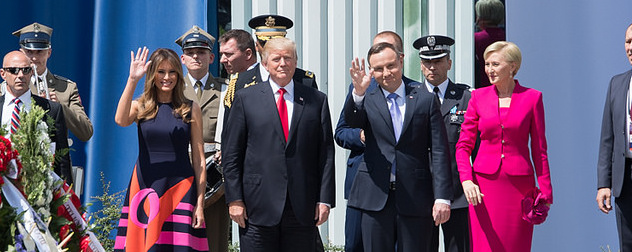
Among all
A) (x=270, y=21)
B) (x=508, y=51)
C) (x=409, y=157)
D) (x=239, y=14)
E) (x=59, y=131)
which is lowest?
(x=409, y=157)

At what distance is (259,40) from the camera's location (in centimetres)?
665

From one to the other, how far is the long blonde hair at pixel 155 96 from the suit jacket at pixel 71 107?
0.93 metres

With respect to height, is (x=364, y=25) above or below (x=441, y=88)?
above

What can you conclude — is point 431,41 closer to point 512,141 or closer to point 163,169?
point 512,141

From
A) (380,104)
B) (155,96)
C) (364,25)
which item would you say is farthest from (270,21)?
(364,25)

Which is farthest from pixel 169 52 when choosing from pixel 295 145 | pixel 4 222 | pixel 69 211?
pixel 4 222

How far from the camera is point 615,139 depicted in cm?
607

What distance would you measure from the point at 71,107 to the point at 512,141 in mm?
3049

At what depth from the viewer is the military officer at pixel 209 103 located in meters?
6.71

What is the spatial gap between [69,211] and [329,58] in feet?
13.6

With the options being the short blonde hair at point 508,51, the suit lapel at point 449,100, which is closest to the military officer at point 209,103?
the suit lapel at point 449,100

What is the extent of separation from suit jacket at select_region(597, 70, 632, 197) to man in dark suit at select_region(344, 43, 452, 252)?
1.06 m

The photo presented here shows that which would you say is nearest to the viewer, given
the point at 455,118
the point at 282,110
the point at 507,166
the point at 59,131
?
the point at 282,110

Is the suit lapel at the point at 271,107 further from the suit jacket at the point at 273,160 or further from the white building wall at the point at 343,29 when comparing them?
the white building wall at the point at 343,29
